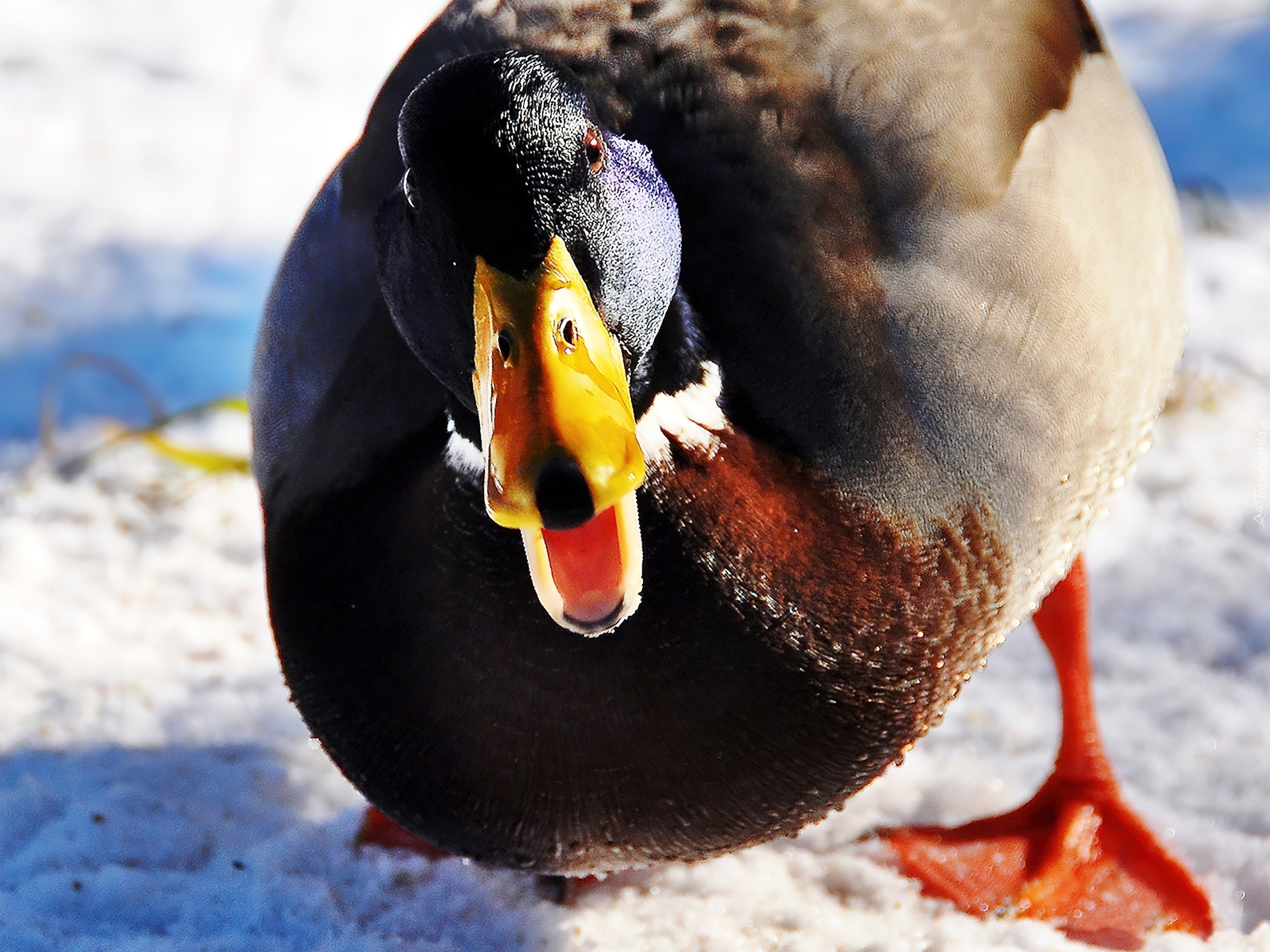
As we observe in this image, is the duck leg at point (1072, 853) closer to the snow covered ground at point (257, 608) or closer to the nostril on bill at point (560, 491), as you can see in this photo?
the snow covered ground at point (257, 608)

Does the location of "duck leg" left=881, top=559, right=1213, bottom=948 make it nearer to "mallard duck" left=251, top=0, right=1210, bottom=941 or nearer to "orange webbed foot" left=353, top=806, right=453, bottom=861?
"mallard duck" left=251, top=0, right=1210, bottom=941

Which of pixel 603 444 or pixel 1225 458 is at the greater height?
pixel 603 444

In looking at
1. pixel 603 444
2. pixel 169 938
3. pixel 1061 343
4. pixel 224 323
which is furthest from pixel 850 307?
pixel 224 323

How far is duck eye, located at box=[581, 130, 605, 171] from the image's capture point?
4.00 feet

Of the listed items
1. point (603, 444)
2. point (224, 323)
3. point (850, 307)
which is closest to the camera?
point (603, 444)

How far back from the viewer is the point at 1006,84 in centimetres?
177

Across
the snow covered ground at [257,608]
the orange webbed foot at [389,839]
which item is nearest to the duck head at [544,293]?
the snow covered ground at [257,608]

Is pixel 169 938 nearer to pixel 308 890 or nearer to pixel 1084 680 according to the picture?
pixel 308 890

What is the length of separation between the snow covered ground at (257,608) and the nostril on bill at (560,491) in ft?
3.31

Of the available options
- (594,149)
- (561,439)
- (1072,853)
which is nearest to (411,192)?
(594,149)

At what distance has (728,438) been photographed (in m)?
1.45

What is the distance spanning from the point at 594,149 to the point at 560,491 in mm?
356

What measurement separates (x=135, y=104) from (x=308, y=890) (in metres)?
2.98

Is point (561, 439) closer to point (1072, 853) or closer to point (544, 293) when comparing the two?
point (544, 293)
